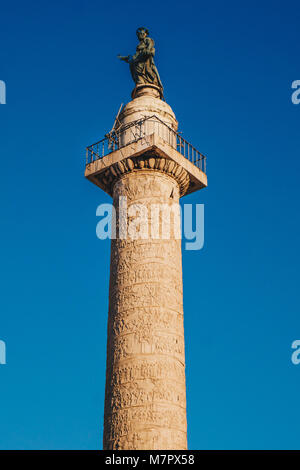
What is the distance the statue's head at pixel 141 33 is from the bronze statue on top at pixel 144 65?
0.10 m

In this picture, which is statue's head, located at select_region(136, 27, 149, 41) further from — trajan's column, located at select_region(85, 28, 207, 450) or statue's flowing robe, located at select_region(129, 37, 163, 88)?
trajan's column, located at select_region(85, 28, 207, 450)

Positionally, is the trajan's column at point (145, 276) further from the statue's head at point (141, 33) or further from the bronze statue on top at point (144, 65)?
the statue's head at point (141, 33)

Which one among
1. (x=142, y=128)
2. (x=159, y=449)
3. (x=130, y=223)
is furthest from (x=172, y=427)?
(x=142, y=128)

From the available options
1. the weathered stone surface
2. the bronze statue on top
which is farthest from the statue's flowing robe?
the weathered stone surface

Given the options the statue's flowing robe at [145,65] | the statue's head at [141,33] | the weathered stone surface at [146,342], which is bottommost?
the weathered stone surface at [146,342]

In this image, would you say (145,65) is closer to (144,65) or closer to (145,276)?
(144,65)

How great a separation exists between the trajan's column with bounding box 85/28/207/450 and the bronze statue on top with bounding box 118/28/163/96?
0.31 metres

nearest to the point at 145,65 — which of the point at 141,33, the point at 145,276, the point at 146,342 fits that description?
the point at 141,33

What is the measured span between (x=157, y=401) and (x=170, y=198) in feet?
17.6

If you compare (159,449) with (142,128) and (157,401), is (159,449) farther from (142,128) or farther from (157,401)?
(142,128)

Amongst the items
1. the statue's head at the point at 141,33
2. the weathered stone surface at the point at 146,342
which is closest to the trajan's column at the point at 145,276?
the weathered stone surface at the point at 146,342

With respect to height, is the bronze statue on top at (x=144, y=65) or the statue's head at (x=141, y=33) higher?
the statue's head at (x=141, y=33)

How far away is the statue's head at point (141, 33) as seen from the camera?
69.9ft
